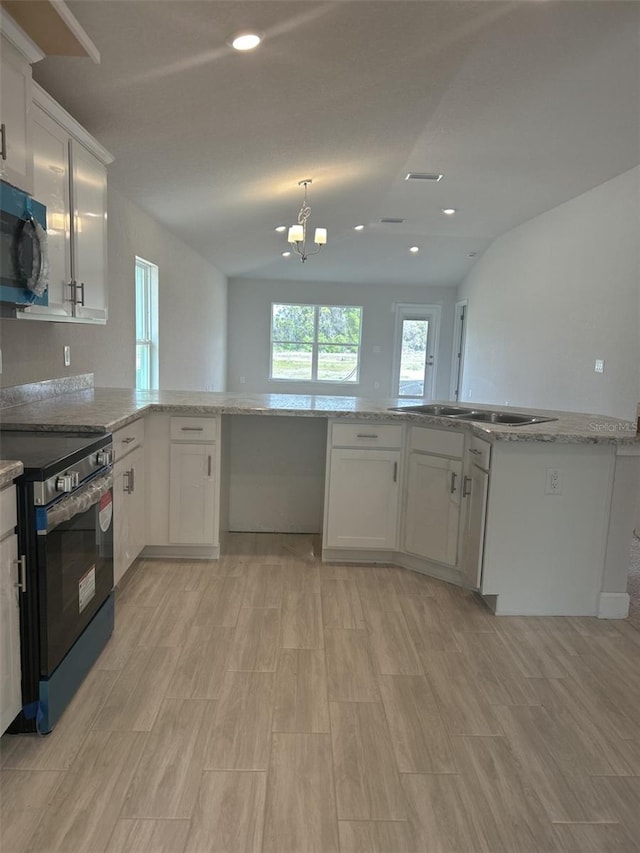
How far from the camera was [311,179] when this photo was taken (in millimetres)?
4656

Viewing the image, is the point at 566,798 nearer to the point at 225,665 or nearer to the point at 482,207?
the point at 225,665

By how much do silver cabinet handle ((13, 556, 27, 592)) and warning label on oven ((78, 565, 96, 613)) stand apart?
0.32m

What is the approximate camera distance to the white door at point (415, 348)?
1048cm

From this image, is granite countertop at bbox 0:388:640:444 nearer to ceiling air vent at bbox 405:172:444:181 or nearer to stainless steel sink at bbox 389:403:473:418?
stainless steel sink at bbox 389:403:473:418

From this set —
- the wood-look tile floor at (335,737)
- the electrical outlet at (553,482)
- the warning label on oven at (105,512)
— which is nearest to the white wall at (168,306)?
the warning label on oven at (105,512)

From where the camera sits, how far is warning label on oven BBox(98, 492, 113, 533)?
2229 mm

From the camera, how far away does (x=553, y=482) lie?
9.05 feet

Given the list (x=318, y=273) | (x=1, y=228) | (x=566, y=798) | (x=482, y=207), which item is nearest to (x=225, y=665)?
(x=566, y=798)

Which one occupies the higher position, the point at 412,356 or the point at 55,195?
the point at 55,195

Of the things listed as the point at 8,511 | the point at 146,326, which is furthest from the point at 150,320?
the point at 8,511

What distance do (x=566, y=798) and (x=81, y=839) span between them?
1.33m

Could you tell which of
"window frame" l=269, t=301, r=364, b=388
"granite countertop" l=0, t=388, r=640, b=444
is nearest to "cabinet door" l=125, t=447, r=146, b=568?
"granite countertop" l=0, t=388, r=640, b=444

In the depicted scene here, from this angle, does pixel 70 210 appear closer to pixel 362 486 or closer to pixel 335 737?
pixel 362 486

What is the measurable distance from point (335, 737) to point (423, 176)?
479 cm
